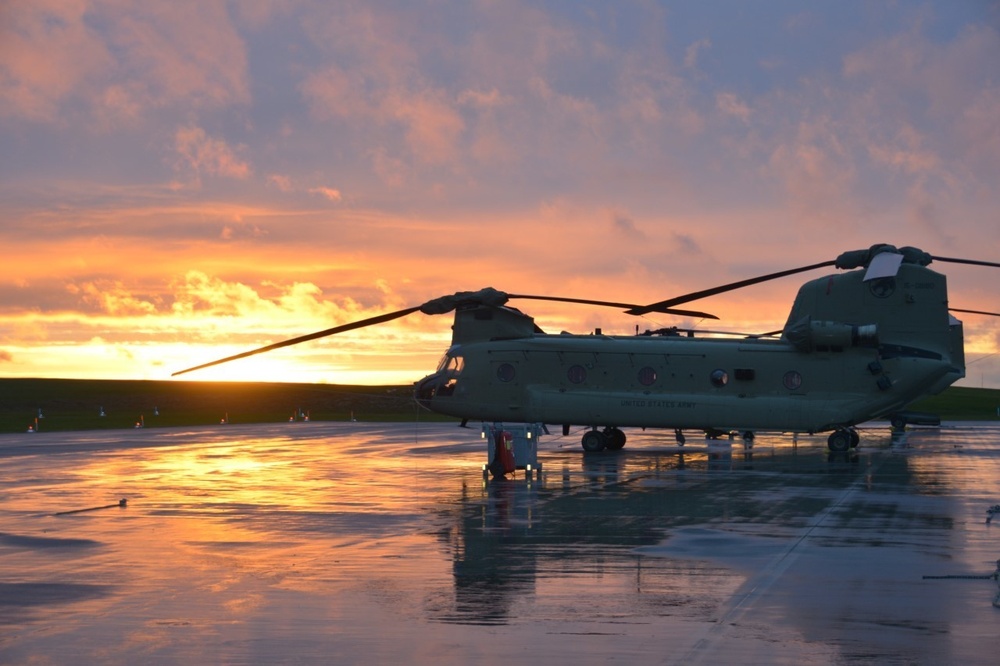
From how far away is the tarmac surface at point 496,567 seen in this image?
417 inches

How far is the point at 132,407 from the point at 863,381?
98.6 m

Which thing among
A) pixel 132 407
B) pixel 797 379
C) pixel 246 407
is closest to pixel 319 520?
pixel 797 379

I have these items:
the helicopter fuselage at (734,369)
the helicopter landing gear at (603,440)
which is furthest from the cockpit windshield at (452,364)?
the helicopter landing gear at (603,440)

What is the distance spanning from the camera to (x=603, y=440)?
41250 mm

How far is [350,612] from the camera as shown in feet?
39.7

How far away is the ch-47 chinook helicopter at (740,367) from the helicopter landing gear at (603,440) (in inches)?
2.7

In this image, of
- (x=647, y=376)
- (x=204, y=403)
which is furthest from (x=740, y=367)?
(x=204, y=403)

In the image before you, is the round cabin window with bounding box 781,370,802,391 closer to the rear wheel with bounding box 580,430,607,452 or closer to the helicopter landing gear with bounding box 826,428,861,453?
the helicopter landing gear with bounding box 826,428,861,453

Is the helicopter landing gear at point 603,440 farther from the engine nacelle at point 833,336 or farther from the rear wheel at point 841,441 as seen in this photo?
the rear wheel at point 841,441

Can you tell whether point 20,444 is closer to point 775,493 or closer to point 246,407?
point 775,493

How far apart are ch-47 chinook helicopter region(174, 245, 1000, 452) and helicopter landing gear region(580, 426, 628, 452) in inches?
2.7

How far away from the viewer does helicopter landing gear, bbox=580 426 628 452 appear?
41094mm

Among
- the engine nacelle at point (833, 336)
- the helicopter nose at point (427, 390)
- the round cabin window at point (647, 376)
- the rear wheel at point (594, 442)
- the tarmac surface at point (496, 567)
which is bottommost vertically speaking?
the tarmac surface at point (496, 567)

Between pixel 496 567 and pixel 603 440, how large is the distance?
26.6 meters
